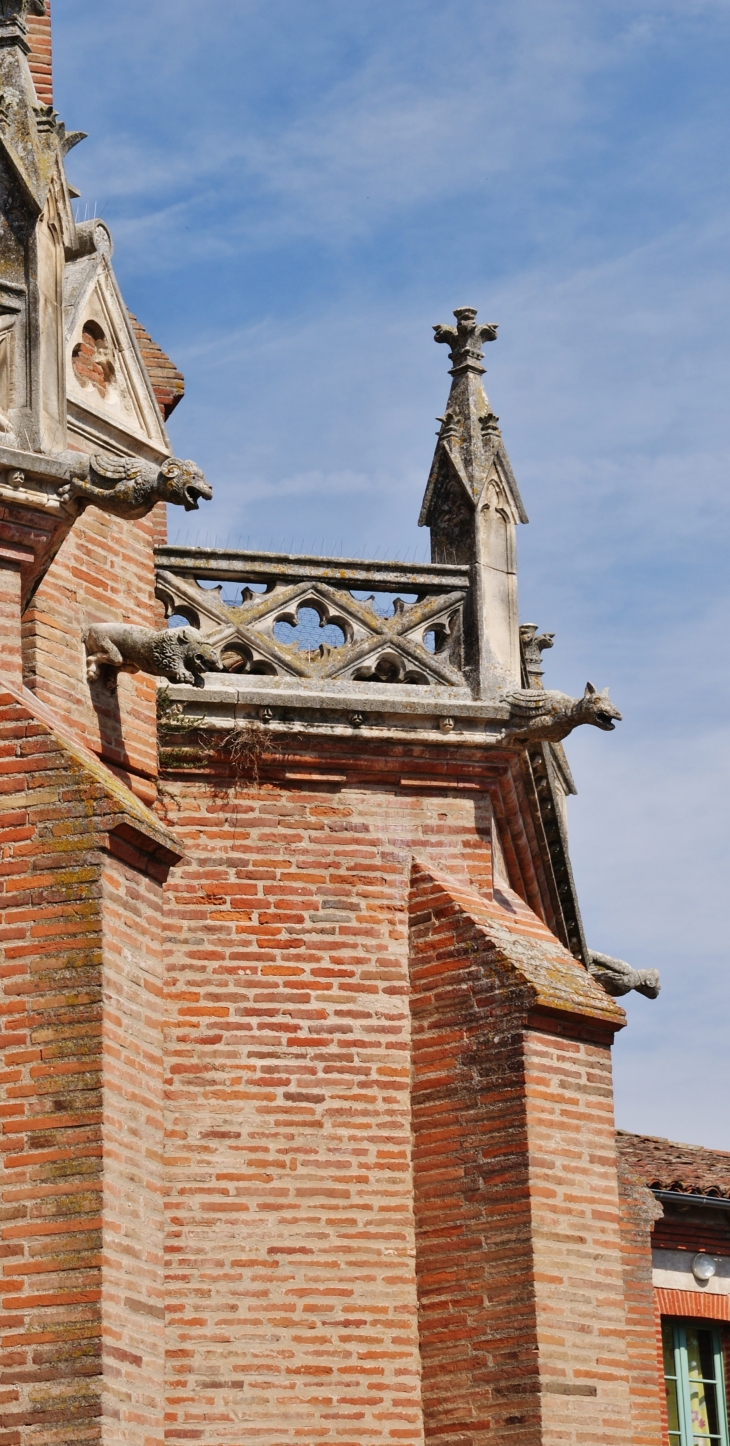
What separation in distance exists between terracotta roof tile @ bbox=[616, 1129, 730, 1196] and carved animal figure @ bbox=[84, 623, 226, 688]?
6.91m

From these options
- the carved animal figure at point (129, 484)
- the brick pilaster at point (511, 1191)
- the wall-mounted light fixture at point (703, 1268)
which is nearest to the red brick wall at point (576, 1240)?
the brick pilaster at point (511, 1191)

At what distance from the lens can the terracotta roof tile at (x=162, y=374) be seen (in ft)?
46.1

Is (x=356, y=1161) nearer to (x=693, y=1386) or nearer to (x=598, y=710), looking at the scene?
(x=598, y=710)

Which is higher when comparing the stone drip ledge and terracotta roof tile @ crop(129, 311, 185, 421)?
terracotta roof tile @ crop(129, 311, 185, 421)

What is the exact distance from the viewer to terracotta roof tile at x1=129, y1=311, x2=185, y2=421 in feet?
46.1

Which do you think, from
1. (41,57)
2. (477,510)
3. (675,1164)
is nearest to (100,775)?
(477,510)

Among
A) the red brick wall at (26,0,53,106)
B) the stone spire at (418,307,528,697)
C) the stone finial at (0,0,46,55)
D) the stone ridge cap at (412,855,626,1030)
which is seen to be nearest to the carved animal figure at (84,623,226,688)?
the stone ridge cap at (412,855,626,1030)

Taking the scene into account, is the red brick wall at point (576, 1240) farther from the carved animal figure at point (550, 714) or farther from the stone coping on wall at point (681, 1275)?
the stone coping on wall at point (681, 1275)

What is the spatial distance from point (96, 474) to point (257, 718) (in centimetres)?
264

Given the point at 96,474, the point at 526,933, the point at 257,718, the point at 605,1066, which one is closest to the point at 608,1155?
the point at 605,1066

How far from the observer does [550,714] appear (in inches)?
516

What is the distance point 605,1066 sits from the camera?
1255cm

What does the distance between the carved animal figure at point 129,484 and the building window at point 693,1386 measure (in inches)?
375

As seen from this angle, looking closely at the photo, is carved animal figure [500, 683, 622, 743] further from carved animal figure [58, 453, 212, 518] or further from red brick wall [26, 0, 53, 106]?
red brick wall [26, 0, 53, 106]
